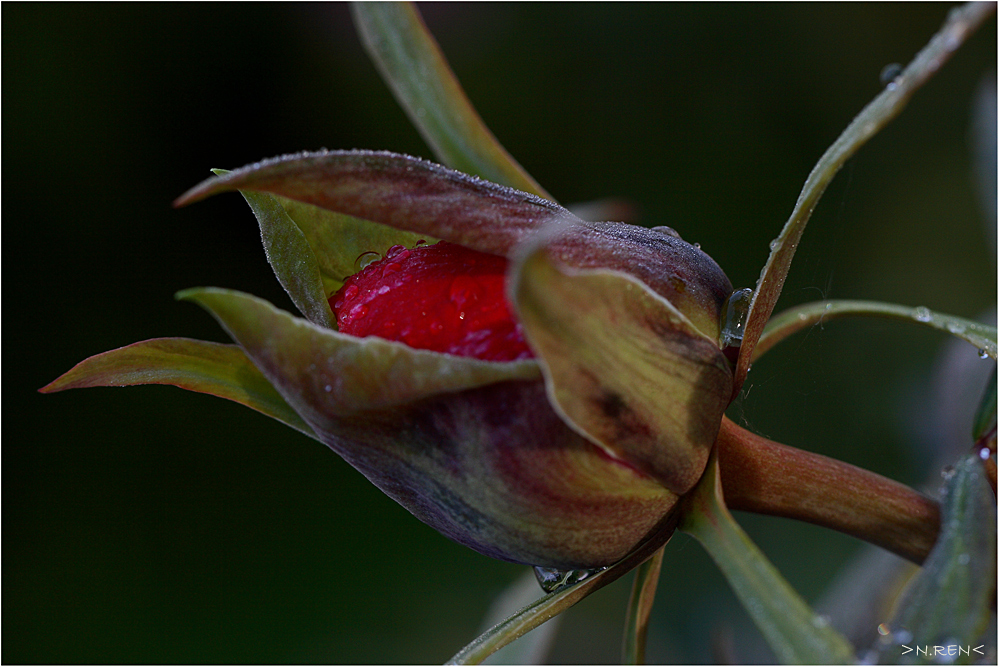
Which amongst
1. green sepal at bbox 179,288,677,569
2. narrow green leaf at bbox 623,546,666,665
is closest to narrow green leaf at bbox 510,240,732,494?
green sepal at bbox 179,288,677,569

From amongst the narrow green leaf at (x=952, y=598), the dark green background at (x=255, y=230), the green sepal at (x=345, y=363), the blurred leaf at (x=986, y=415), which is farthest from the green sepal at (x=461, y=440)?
the dark green background at (x=255, y=230)

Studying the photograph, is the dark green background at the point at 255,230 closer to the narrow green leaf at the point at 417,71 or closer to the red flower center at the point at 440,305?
the narrow green leaf at the point at 417,71

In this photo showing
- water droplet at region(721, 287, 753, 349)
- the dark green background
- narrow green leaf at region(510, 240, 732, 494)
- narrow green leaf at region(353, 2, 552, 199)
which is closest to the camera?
narrow green leaf at region(510, 240, 732, 494)

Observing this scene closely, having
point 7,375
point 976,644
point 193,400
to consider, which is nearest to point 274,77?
point 193,400

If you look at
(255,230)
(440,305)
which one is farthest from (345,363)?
(255,230)

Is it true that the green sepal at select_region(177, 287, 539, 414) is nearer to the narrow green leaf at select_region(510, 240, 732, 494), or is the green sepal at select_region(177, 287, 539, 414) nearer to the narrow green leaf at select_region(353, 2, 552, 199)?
the narrow green leaf at select_region(510, 240, 732, 494)

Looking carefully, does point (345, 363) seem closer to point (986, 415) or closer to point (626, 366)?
point (626, 366)
